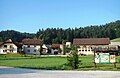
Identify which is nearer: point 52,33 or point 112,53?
point 112,53

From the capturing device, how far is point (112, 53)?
31281 mm

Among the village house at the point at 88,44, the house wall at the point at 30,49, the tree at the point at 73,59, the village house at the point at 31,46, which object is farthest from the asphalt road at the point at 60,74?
the house wall at the point at 30,49

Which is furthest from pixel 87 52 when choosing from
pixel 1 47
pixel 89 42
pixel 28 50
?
pixel 1 47

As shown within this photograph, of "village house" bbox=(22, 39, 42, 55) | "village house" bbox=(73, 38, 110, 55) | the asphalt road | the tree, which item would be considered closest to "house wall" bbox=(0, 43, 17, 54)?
"village house" bbox=(22, 39, 42, 55)

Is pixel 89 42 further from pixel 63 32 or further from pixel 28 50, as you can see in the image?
pixel 63 32

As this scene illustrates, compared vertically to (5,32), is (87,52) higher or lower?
lower

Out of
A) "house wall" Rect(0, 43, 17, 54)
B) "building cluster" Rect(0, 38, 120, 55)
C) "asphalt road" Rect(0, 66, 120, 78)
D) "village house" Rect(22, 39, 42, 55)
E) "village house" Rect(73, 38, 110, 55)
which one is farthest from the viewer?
"village house" Rect(22, 39, 42, 55)

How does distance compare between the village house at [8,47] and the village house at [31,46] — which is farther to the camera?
the village house at [31,46]

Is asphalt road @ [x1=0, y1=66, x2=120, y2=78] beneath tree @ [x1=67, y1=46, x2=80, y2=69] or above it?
beneath

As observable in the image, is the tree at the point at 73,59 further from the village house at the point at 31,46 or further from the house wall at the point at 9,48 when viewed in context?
the village house at the point at 31,46

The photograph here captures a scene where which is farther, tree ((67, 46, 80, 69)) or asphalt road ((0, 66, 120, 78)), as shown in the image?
tree ((67, 46, 80, 69))

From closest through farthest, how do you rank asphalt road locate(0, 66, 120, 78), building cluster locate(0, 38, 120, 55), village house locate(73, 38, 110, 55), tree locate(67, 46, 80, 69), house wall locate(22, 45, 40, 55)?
asphalt road locate(0, 66, 120, 78), tree locate(67, 46, 80, 69), building cluster locate(0, 38, 120, 55), village house locate(73, 38, 110, 55), house wall locate(22, 45, 40, 55)

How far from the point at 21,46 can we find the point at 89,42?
2938 cm

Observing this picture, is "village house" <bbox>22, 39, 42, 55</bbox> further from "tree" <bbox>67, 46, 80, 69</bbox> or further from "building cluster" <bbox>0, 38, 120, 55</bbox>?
"tree" <bbox>67, 46, 80, 69</bbox>
